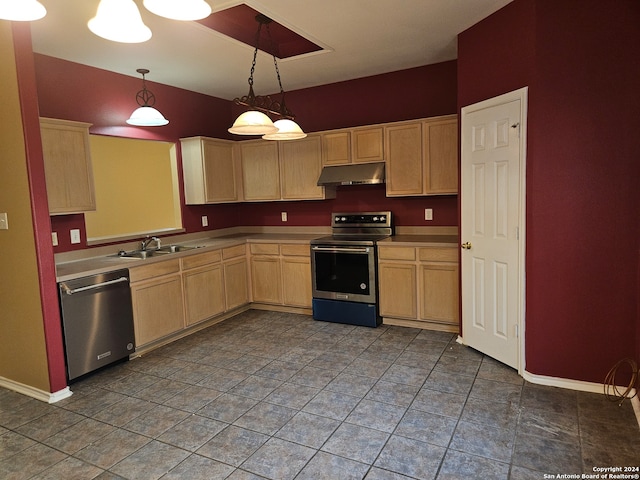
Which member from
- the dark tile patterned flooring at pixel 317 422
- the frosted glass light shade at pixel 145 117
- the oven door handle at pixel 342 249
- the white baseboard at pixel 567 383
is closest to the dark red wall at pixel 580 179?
the white baseboard at pixel 567 383

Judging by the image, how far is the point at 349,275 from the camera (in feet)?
14.4

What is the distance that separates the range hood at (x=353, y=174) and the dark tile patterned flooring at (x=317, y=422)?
1747 mm

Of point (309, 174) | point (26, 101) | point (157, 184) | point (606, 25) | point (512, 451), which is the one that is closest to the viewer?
point (512, 451)

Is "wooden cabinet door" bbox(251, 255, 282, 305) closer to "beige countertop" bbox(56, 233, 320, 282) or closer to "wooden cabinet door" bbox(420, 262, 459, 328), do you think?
"beige countertop" bbox(56, 233, 320, 282)

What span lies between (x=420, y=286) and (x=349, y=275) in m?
0.74

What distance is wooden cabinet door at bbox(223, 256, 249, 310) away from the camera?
4.71 meters

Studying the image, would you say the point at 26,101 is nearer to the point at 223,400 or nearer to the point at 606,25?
the point at 223,400

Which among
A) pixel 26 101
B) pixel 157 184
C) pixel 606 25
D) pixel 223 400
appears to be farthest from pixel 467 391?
pixel 157 184

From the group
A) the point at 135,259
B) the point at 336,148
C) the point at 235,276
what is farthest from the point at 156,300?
the point at 336,148

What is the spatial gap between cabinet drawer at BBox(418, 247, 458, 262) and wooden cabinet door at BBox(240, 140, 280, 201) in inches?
77.6

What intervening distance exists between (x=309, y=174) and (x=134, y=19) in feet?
10.9

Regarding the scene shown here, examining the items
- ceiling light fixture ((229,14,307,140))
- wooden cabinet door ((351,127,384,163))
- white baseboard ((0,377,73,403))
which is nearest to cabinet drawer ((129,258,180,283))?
white baseboard ((0,377,73,403))

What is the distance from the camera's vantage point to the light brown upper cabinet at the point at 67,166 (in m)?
3.27

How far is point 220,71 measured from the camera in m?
4.25
